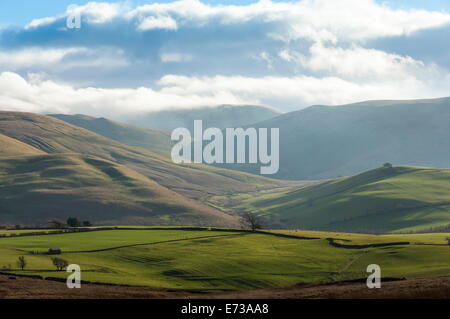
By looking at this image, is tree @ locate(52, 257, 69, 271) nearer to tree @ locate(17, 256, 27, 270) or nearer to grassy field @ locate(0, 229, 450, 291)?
grassy field @ locate(0, 229, 450, 291)

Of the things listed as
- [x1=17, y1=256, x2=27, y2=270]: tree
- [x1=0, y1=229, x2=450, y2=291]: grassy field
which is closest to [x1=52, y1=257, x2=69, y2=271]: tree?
[x1=0, y1=229, x2=450, y2=291]: grassy field

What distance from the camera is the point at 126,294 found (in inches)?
2852

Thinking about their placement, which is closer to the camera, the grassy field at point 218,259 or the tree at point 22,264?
the grassy field at point 218,259

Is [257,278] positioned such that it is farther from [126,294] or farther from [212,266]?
[126,294]

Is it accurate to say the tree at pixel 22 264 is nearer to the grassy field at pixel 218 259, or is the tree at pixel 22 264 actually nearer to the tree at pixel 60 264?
the grassy field at pixel 218 259

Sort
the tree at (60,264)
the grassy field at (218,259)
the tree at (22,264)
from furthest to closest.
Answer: the tree at (60,264) < the tree at (22,264) < the grassy field at (218,259)

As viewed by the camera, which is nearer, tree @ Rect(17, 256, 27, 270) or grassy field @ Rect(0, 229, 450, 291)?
grassy field @ Rect(0, 229, 450, 291)

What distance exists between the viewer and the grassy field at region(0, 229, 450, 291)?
9088 cm

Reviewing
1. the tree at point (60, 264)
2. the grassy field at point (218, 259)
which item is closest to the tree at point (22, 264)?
the grassy field at point (218, 259)

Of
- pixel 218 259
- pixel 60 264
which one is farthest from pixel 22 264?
pixel 218 259

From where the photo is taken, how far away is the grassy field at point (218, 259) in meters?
90.9

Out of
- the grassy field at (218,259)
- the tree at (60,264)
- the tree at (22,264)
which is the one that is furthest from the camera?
the tree at (60,264)
